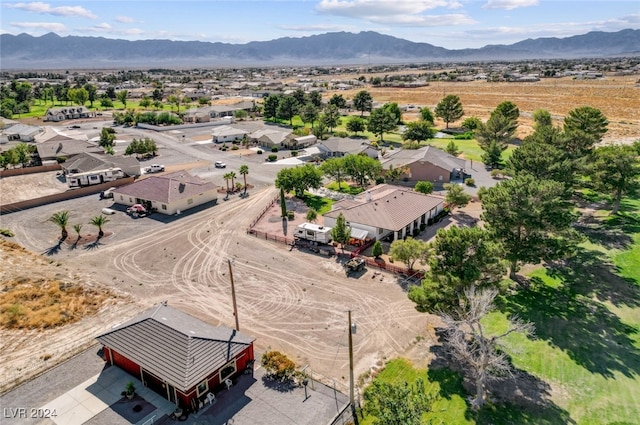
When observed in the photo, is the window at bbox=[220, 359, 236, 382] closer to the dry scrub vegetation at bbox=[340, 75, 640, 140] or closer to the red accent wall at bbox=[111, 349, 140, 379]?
the red accent wall at bbox=[111, 349, 140, 379]

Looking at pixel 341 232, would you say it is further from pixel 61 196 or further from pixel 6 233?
pixel 61 196

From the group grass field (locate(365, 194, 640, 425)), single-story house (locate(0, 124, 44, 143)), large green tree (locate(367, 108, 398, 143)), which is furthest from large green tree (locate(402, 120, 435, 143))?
single-story house (locate(0, 124, 44, 143))

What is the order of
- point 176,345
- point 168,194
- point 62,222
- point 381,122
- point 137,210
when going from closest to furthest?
point 176,345 < point 62,222 < point 137,210 < point 168,194 < point 381,122

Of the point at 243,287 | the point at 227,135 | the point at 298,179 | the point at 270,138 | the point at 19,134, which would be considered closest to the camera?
the point at 243,287

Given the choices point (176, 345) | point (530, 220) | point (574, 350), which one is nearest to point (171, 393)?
point (176, 345)

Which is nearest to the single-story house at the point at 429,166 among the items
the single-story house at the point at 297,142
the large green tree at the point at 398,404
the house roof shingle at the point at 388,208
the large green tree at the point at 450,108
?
the house roof shingle at the point at 388,208

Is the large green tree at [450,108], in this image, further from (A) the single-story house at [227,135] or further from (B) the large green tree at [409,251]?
(B) the large green tree at [409,251]
